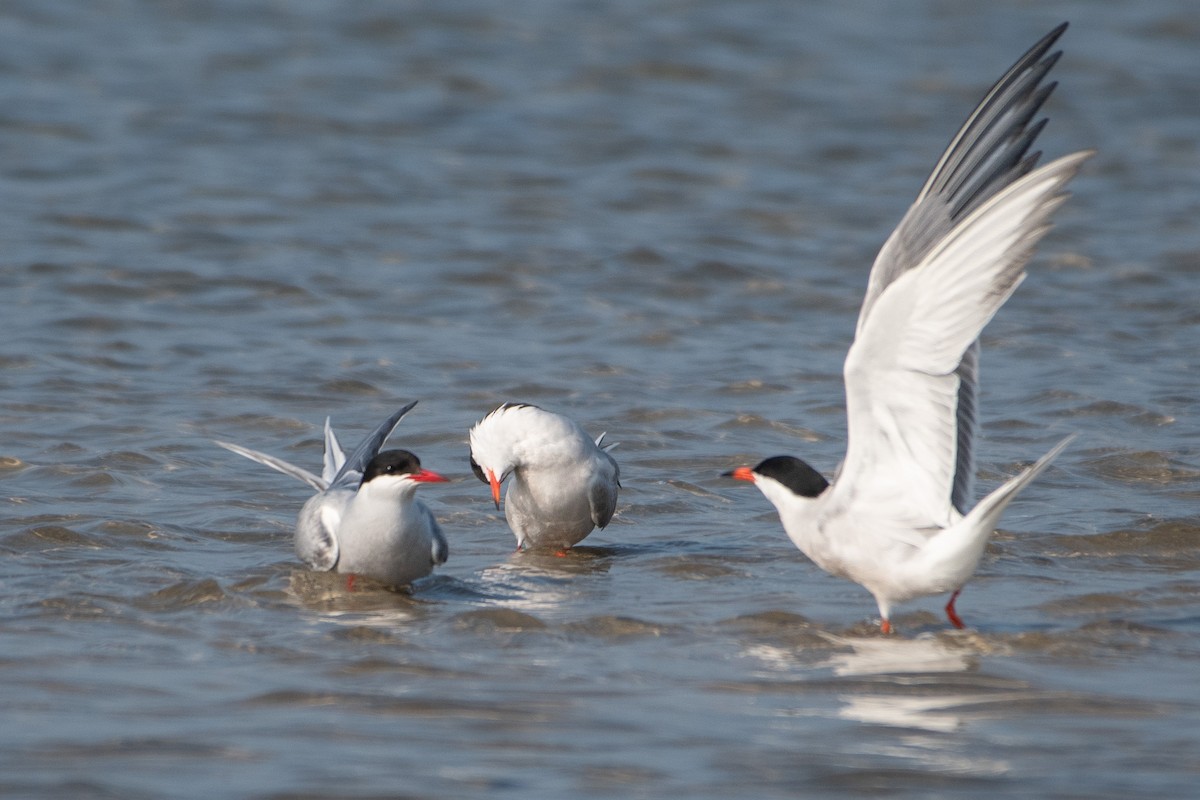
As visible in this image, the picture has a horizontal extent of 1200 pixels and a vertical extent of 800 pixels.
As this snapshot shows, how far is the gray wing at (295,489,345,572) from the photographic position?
6059 mm

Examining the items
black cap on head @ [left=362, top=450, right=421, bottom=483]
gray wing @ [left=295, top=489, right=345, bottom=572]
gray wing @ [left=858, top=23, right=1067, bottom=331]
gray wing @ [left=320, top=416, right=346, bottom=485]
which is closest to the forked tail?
gray wing @ [left=858, top=23, right=1067, bottom=331]

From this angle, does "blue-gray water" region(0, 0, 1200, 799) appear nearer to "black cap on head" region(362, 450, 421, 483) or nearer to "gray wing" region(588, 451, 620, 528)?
"gray wing" region(588, 451, 620, 528)

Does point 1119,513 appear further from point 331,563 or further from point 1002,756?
point 331,563

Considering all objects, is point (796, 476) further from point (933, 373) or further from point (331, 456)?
point (331, 456)

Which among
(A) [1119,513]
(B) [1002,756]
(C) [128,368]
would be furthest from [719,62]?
(B) [1002,756]

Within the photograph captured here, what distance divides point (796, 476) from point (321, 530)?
1.79m

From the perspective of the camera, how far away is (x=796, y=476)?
559 centimetres

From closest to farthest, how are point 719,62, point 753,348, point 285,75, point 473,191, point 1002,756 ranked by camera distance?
point 1002,756 < point 753,348 < point 473,191 < point 285,75 < point 719,62

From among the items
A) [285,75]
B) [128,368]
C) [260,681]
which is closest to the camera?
[260,681]

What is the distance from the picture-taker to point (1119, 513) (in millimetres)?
7070

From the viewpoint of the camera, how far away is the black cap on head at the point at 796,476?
5.58m

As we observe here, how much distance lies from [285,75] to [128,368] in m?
8.77

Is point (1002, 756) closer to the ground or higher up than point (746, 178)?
closer to the ground

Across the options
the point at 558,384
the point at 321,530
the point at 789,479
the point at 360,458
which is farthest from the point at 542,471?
the point at 558,384
